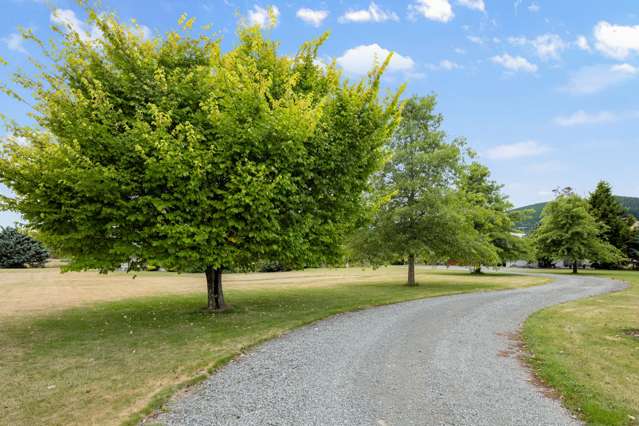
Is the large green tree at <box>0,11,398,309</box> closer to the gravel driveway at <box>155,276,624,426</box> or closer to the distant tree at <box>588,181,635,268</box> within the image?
the gravel driveway at <box>155,276,624,426</box>

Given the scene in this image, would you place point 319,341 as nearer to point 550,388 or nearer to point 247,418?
point 247,418

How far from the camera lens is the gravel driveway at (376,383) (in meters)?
4.59

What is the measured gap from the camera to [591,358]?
7238 millimetres

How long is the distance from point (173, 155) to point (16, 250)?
41719 millimetres

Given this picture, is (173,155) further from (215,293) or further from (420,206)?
(420,206)

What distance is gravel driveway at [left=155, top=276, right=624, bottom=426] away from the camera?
181 inches

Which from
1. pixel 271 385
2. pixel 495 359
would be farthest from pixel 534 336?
pixel 271 385

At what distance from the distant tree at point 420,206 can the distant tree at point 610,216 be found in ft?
122

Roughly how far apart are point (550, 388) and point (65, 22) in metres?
15.1

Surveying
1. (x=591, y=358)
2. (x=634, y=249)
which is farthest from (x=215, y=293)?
(x=634, y=249)

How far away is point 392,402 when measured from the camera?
501 centimetres

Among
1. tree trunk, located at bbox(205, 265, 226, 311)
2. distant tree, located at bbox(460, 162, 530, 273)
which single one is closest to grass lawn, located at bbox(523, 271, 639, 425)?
tree trunk, located at bbox(205, 265, 226, 311)

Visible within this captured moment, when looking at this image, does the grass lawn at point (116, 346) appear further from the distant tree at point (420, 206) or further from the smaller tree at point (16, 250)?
the smaller tree at point (16, 250)

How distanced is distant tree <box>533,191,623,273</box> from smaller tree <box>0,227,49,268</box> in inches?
2250
